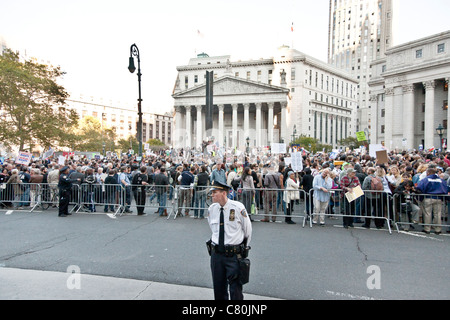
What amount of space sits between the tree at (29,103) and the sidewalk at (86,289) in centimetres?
2670

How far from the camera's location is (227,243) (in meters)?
3.91

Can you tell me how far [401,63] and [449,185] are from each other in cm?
5271

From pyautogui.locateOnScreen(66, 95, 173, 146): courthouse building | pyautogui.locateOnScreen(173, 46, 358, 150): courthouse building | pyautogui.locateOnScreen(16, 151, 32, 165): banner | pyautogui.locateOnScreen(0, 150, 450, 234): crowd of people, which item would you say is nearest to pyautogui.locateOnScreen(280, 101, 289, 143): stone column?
pyautogui.locateOnScreen(173, 46, 358, 150): courthouse building

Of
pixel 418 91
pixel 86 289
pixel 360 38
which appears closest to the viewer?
pixel 86 289

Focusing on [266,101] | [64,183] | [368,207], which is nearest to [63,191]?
[64,183]

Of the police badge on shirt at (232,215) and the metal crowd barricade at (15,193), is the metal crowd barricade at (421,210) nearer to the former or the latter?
the police badge on shirt at (232,215)

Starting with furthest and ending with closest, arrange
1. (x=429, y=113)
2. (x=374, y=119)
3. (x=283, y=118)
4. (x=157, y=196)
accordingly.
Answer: (x=283, y=118)
(x=374, y=119)
(x=429, y=113)
(x=157, y=196)

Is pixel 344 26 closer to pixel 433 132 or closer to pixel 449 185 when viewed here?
pixel 433 132

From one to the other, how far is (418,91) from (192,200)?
56268 mm

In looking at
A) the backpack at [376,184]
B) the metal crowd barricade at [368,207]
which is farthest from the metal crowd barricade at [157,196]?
the backpack at [376,184]

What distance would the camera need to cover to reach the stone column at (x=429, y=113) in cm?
4906

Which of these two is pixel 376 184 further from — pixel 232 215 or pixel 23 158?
pixel 23 158

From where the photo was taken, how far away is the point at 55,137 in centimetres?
3036

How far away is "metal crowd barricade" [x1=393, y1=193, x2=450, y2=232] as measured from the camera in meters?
8.94
